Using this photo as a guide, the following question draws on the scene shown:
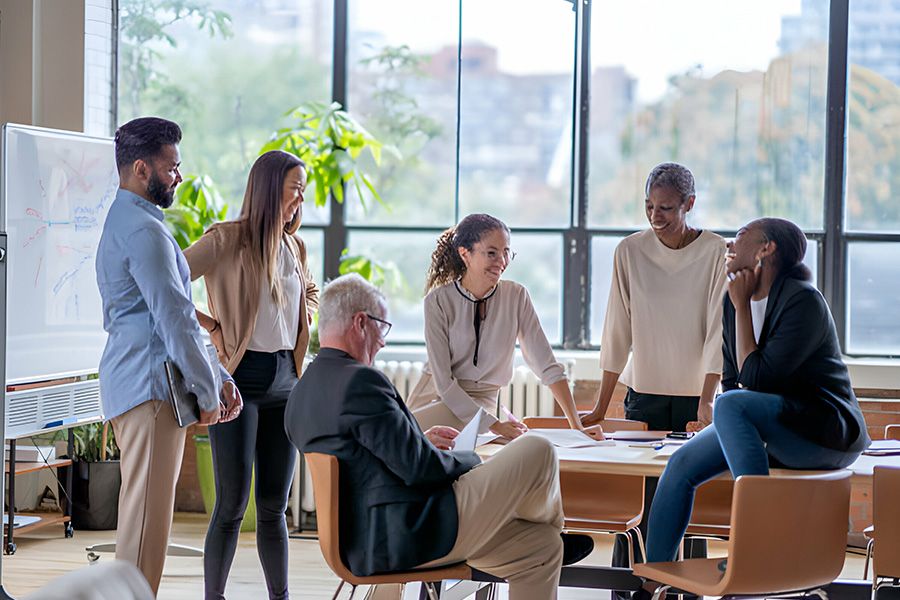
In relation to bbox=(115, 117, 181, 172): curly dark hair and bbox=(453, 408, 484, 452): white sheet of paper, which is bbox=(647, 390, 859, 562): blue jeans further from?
bbox=(115, 117, 181, 172): curly dark hair

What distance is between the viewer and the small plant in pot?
18.6 ft

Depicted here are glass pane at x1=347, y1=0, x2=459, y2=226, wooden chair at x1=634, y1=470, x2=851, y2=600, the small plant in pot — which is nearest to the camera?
wooden chair at x1=634, y1=470, x2=851, y2=600

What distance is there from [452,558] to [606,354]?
1.44 metres

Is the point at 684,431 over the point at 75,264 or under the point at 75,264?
under

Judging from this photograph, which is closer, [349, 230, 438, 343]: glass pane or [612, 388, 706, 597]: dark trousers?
[612, 388, 706, 597]: dark trousers

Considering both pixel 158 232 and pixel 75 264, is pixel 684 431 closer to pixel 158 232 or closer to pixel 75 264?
pixel 158 232

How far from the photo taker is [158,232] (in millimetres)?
3109

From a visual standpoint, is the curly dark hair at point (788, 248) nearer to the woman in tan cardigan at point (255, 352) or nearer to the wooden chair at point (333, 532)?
the wooden chair at point (333, 532)

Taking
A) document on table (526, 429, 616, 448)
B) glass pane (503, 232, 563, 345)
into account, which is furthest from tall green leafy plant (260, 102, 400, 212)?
document on table (526, 429, 616, 448)

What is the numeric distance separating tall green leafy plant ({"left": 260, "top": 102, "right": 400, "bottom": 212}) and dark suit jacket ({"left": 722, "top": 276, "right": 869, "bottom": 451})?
3.05m

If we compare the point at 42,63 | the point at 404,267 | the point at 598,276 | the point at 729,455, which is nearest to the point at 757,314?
the point at 729,455

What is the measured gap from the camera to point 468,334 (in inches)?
152

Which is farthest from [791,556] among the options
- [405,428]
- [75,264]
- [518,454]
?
[75,264]

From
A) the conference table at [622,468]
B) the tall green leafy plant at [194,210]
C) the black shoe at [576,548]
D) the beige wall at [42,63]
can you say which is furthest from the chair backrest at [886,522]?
the beige wall at [42,63]
